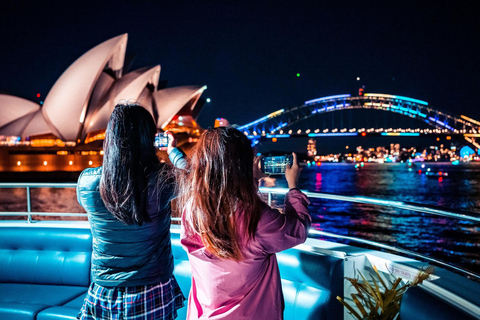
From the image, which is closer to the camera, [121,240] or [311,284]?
[121,240]

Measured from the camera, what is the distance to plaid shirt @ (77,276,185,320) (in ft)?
4.80

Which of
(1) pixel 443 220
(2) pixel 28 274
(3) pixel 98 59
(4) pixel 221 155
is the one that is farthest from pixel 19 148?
(4) pixel 221 155

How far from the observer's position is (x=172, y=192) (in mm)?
1463

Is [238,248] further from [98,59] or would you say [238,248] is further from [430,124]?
[430,124]

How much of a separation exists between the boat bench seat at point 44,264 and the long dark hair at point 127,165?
4.92 ft

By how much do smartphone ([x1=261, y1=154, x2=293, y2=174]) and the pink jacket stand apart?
18cm

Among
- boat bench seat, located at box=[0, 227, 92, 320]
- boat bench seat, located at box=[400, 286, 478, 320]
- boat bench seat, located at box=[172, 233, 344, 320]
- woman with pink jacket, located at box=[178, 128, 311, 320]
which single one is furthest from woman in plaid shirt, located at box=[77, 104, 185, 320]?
boat bench seat, located at box=[0, 227, 92, 320]

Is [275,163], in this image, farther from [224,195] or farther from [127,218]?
[127,218]

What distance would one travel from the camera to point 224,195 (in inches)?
44.3

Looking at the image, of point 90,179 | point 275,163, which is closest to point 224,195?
point 275,163

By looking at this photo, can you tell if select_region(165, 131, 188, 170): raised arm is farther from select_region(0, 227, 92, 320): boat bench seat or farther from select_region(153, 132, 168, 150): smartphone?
select_region(0, 227, 92, 320): boat bench seat

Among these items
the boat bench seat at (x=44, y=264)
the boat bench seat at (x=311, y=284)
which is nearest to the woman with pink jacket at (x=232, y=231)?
the boat bench seat at (x=311, y=284)

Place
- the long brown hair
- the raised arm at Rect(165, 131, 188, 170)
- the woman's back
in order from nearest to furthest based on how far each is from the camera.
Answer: the long brown hair, the woman's back, the raised arm at Rect(165, 131, 188, 170)

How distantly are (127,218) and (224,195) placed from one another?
1.57ft
